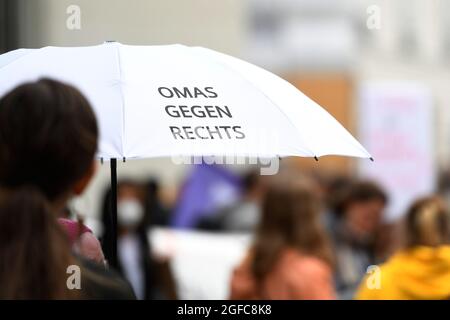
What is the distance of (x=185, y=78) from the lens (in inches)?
144

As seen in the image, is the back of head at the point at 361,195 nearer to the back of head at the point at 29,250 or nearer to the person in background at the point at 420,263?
the person in background at the point at 420,263

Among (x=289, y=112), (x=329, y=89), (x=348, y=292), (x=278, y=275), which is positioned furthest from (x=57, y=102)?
(x=329, y=89)

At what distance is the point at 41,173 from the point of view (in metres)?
2.49

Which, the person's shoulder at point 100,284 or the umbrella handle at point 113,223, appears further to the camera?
the umbrella handle at point 113,223

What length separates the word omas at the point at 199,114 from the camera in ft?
11.4

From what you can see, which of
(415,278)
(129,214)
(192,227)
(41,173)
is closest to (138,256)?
(129,214)

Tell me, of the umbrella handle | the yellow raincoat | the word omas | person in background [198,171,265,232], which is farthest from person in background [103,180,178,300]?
the word omas

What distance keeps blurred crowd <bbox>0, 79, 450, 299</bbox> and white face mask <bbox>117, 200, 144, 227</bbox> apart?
0.01m

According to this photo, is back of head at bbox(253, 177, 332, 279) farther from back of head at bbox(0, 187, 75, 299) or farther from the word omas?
back of head at bbox(0, 187, 75, 299)

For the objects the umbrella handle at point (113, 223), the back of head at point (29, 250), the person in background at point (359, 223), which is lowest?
the back of head at point (29, 250)

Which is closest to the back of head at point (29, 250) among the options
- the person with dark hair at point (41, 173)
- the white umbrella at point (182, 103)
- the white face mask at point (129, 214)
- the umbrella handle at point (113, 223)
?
the person with dark hair at point (41, 173)

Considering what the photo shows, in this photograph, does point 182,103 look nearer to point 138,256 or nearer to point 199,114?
point 199,114

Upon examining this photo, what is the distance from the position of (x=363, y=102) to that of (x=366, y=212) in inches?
102

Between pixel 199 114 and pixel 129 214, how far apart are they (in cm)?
614
